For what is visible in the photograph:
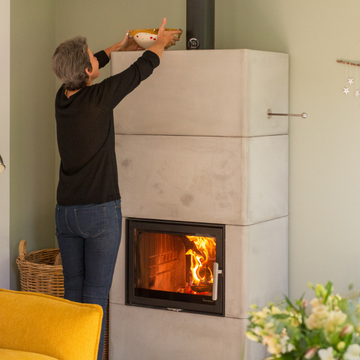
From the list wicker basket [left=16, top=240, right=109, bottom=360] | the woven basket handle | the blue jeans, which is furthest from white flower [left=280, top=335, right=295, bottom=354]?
the woven basket handle

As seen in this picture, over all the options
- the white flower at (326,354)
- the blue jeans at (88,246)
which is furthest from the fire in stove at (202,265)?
the white flower at (326,354)

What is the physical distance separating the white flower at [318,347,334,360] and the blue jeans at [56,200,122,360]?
156cm

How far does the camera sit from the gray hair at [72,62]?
94.2 inches

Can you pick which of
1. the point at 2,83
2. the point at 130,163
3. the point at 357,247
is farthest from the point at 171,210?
the point at 2,83

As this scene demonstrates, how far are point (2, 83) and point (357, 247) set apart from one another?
2.22 m

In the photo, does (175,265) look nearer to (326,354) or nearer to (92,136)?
(92,136)

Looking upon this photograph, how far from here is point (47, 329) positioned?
1.91 metres

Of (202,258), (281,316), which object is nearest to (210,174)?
(202,258)

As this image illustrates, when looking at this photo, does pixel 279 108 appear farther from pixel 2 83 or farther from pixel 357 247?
pixel 2 83

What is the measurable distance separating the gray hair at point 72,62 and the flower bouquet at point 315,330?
153cm

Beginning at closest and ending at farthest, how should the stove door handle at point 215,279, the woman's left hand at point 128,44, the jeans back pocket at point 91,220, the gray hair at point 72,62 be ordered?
1. the gray hair at point 72,62
2. the jeans back pocket at point 91,220
3. the stove door handle at point 215,279
4. the woman's left hand at point 128,44

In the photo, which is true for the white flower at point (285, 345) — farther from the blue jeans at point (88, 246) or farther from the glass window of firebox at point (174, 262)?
the glass window of firebox at point (174, 262)

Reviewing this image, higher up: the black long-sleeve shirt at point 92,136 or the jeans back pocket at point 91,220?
the black long-sleeve shirt at point 92,136

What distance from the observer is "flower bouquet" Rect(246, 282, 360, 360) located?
1109 mm
